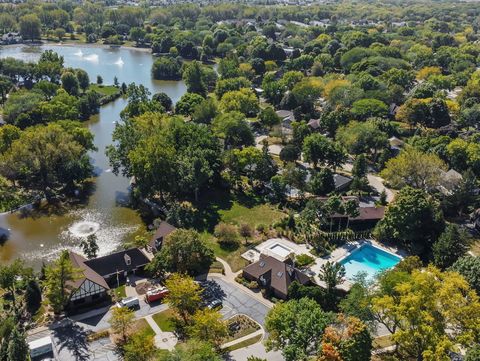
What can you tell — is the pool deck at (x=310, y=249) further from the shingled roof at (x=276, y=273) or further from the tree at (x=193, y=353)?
the tree at (x=193, y=353)

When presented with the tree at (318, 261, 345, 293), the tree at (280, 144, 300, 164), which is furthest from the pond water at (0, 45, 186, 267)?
the tree at (280, 144, 300, 164)

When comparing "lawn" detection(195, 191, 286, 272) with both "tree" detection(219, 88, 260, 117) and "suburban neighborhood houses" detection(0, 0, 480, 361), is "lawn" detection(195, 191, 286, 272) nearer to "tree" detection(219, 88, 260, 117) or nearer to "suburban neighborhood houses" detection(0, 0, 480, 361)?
"suburban neighborhood houses" detection(0, 0, 480, 361)

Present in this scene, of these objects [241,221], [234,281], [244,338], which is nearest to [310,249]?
[241,221]

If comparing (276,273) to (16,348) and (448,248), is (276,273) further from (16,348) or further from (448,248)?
(16,348)

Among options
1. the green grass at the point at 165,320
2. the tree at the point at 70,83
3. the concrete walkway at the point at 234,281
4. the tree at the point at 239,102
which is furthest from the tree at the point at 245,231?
the tree at the point at 70,83

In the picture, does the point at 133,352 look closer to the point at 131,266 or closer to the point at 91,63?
the point at 131,266
